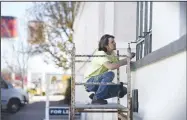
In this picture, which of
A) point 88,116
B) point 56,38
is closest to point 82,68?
point 88,116

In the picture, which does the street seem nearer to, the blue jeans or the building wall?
the blue jeans

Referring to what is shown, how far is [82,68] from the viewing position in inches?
213

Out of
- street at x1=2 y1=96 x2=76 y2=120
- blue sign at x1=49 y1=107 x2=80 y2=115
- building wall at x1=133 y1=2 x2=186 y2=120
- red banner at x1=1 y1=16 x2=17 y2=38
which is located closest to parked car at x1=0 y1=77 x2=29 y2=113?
street at x1=2 y1=96 x2=76 y2=120

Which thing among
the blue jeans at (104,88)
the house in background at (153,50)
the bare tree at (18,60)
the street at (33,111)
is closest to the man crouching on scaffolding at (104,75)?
the blue jeans at (104,88)

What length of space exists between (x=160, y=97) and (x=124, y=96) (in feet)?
1.54

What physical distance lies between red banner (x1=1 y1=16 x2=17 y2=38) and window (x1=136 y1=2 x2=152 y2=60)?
3.75ft

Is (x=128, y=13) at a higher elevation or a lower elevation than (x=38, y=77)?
higher

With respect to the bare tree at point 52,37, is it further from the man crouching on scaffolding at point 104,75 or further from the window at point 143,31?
the window at point 143,31

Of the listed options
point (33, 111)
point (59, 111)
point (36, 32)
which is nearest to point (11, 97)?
point (33, 111)

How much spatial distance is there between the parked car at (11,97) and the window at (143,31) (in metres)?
1.14

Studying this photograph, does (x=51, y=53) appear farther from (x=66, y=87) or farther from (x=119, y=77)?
(x=119, y=77)

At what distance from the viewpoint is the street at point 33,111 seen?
4.22 meters

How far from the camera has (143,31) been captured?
486cm

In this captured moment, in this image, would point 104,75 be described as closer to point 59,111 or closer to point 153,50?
point 153,50
